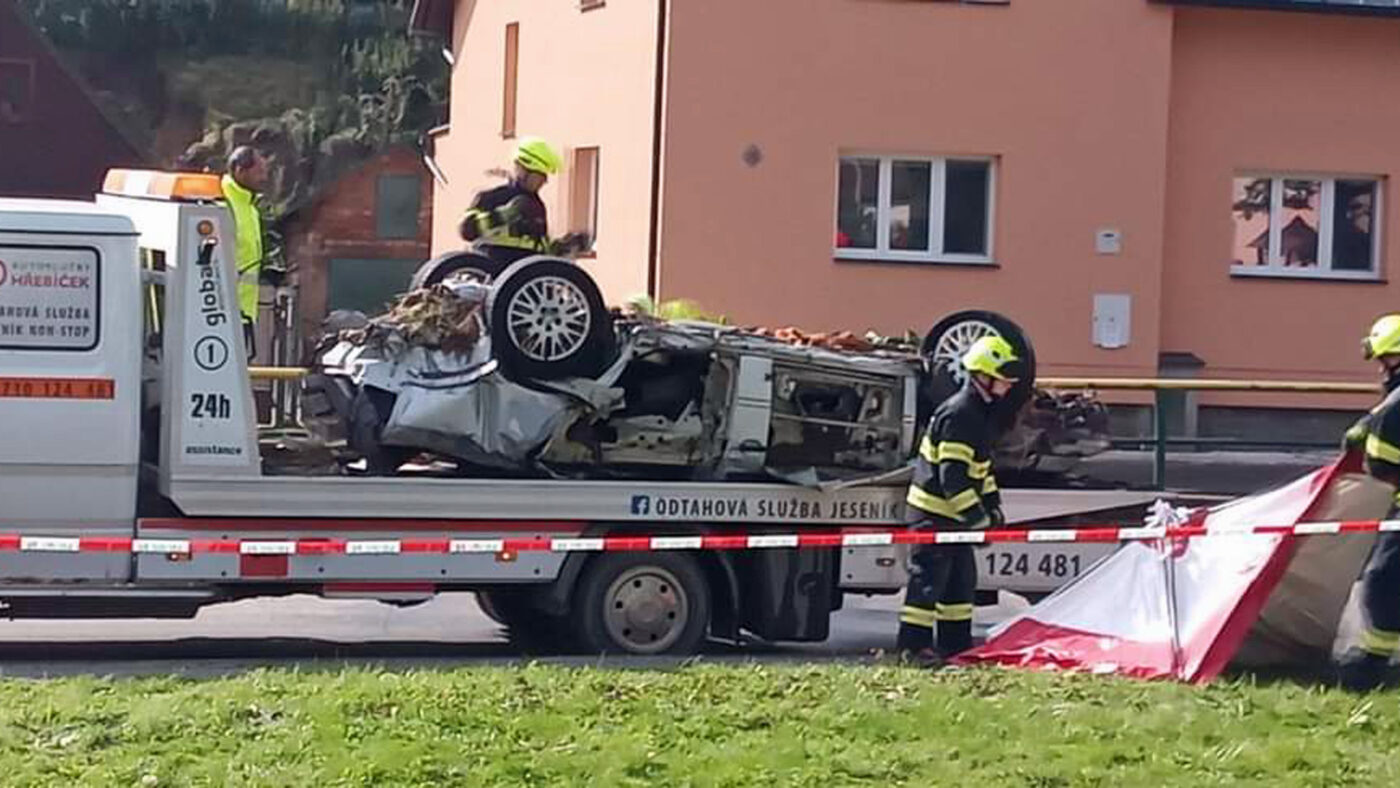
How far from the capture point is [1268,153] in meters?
24.1

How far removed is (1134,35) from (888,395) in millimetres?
12204

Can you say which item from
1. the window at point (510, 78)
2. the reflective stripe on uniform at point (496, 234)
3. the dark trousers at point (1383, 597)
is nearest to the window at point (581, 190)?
the window at point (510, 78)

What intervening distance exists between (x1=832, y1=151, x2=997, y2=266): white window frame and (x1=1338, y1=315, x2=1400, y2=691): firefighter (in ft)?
42.3

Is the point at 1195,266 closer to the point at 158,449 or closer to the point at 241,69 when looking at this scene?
the point at 158,449

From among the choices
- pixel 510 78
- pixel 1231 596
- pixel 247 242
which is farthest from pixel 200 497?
pixel 510 78

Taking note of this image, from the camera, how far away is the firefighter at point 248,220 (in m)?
12.7

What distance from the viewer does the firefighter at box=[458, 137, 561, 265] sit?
497 inches

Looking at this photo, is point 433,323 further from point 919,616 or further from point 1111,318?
point 1111,318

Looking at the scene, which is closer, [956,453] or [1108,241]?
[956,453]

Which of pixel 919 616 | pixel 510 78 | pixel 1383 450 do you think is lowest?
pixel 919 616

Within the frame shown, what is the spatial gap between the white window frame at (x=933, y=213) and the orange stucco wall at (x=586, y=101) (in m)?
2.08

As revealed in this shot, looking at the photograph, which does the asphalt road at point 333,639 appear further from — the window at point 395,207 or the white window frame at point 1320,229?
the window at point 395,207

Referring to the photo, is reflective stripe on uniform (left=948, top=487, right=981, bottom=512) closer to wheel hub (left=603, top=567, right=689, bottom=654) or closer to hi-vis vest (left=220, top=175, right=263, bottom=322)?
wheel hub (left=603, top=567, right=689, bottom=654)

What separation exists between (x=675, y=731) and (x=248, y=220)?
5.92 metres
